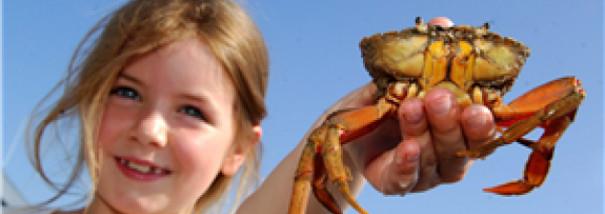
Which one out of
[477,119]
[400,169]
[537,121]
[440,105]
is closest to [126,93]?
[400,169]

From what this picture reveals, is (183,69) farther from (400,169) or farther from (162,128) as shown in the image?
(400,169)

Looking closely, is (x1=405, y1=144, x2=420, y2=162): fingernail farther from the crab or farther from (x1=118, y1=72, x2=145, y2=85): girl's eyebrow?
(x1=118, y1=72, x2=145, y2=85): girl's eyebrow

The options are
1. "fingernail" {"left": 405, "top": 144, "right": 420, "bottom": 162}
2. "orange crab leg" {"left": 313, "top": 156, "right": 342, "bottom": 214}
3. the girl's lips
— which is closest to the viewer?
"fingernail" {"left": 405, "top": 144, "right": 420, "bottom": 162}

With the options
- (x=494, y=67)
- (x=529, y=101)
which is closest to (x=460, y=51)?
(x=494, y=67)

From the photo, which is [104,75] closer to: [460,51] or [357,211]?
[357,211]

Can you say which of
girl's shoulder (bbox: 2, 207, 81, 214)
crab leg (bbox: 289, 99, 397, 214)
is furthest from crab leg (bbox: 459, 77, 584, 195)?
girl's shoulder (bbox: 2, 207, 81, 214)

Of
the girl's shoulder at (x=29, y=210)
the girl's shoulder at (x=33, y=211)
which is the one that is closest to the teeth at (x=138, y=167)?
the girl's shoulder at (x=33, y=211)

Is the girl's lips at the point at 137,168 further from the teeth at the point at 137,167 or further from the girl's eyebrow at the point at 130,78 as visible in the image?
the girl's eyebrow at the point at 130,78

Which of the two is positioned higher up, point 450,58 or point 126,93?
point 450,58
